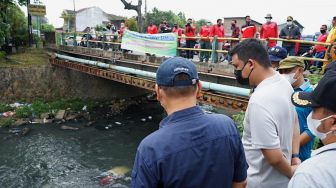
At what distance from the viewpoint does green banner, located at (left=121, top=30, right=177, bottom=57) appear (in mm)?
9461

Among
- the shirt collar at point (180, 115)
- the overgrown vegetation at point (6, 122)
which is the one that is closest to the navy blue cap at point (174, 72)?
the shirt collar at point (180, 115)

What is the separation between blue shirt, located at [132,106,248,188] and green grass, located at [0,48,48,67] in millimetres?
16877

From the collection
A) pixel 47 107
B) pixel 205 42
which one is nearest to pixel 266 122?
A: pixel 205 42

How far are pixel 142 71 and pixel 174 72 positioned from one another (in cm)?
833

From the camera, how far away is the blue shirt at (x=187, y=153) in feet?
4.90

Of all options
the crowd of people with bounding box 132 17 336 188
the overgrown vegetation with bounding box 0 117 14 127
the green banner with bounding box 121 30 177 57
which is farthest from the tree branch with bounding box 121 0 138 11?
the crowd of people with bounding box 132 17 336 188

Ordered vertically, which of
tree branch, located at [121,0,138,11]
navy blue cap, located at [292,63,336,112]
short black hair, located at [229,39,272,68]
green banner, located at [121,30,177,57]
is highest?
tree branch, located at [121,0,138,11]

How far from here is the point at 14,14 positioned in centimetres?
1898

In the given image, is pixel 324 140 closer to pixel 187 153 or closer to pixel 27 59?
pixel 187 153

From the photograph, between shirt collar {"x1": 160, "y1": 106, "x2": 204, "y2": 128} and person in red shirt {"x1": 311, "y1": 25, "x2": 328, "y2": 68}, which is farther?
person in red shirt {"x1": 311, "y1": 25, "x2": 328, "y2": 68}

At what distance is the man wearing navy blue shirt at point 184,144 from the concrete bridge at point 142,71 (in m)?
4.82

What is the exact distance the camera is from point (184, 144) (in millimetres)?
1523

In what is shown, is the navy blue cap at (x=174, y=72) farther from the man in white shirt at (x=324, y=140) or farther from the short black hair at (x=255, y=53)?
the short black hair at (x=255, y=53)

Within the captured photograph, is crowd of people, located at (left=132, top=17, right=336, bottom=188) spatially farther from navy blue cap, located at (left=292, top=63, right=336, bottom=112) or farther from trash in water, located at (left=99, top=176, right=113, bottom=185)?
trash in water, located at (left=99, top=176, right=113, bottom=185)
